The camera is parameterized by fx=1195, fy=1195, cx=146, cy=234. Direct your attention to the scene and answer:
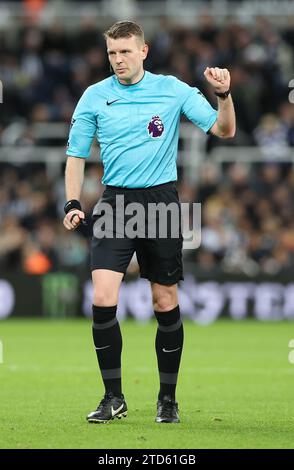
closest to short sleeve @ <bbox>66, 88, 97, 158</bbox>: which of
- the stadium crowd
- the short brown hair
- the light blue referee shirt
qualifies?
the light blue referee shirt

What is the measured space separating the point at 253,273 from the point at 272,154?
A: 294cm

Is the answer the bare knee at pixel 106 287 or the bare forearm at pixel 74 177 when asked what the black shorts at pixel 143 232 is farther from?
the bare forearm at pixel 74 177

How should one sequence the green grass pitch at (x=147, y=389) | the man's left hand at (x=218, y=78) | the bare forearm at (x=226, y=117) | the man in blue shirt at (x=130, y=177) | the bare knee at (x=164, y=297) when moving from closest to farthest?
1. the green grass pitch at (x=147, y=389)
2. the man's left hand at (x=218, y=78)
3. the bare forearm at (x=226, y=117)
4. the man in blue shirt at (x=130, y=177)
5. the bare knee at (x=164, y=297)

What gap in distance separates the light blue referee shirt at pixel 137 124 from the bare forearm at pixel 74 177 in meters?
0.05

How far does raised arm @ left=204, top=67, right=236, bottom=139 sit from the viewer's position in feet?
23.8

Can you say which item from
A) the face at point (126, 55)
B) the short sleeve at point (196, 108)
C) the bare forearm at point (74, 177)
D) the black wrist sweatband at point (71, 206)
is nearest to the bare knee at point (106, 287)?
the black wrist sweatband at point (71, 206)

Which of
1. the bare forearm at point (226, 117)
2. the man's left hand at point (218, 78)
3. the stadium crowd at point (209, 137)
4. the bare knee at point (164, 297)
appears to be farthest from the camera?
the stadium crowd at point (209, 137)

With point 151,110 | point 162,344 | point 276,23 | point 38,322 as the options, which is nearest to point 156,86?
point 151,110

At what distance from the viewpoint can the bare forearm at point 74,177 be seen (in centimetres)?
762

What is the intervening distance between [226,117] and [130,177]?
0.72 meters

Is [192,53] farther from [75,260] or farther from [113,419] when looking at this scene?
[113,419]

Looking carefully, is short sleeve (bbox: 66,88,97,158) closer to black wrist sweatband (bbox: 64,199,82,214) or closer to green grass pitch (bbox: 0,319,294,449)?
black wrist sweatband (bbox: 64,199,82,214)
